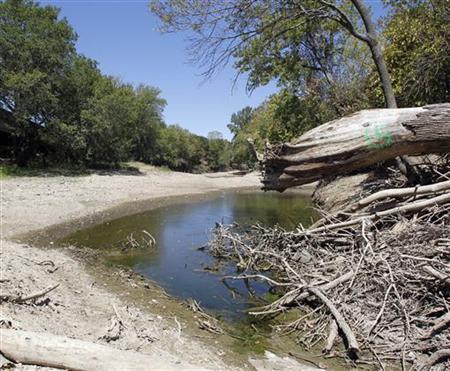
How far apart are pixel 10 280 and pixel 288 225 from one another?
36.6 ft

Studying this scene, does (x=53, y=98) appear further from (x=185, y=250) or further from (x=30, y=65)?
(x=185, y=250)

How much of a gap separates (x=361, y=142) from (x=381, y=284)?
2125mm

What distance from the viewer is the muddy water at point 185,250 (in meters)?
8.18

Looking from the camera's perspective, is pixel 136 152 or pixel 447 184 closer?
pixel 447 184

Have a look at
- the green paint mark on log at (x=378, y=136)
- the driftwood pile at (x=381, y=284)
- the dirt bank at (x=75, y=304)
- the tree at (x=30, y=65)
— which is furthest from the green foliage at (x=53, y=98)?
the green paint mark on log at (x=378, y=136)

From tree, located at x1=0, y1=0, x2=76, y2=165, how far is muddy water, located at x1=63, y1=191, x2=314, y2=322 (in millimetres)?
12320

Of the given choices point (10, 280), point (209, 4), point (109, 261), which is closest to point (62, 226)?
point (109, 261)

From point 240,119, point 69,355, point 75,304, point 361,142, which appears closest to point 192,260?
point 75,304

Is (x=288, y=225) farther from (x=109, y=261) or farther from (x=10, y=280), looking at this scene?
(x=10, y=280)

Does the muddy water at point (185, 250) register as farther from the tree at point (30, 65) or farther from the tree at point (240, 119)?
the tree at point (240, 119)

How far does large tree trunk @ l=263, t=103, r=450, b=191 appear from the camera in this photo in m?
5.89

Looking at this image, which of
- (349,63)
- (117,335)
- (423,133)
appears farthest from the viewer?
(349,63)

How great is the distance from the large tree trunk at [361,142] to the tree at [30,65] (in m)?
23.6

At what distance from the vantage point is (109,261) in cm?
1041
